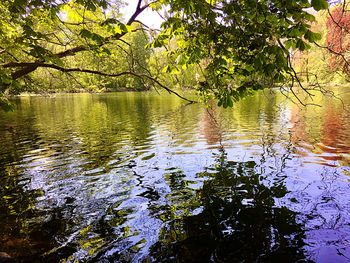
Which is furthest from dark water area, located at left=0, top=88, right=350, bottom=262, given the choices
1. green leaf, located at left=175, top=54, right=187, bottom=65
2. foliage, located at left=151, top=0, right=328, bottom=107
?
green leaf, located at left=175, top=54, right=187, bottom=65

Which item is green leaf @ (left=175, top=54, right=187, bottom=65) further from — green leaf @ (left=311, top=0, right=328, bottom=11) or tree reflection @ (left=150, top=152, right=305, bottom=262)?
tree reflection @ (left=150, top=152, right=305, bottom=262)

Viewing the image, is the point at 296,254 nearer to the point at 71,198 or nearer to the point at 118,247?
the point at 118,247

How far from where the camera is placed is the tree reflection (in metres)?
4.43

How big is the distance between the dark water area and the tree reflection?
0.02m

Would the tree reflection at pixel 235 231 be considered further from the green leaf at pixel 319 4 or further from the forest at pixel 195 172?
the green leaf at pixel 319 4

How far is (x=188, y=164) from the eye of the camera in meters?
9.64

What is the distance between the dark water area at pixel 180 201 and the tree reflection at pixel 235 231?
1.0 inches

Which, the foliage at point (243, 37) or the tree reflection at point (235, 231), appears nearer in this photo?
the foliage at point (243, 37)

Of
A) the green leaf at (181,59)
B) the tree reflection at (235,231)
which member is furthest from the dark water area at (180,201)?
the green leaf at (181,59)

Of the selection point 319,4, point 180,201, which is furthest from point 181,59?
point 180,201

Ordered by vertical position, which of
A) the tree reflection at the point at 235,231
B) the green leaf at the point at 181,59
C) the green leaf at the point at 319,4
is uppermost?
the green leaf at the point at 319,4

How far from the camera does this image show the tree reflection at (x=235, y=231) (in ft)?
14.5

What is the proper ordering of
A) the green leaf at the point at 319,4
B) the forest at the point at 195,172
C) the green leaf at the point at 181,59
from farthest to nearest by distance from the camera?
1. the green leaf at the point at 181,59
2. the forest at the point at 195,172
3. the green leaf at the point at 319,4

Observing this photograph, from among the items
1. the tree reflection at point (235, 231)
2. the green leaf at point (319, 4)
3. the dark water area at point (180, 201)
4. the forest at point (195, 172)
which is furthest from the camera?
the dark water area at point (180, 201)
